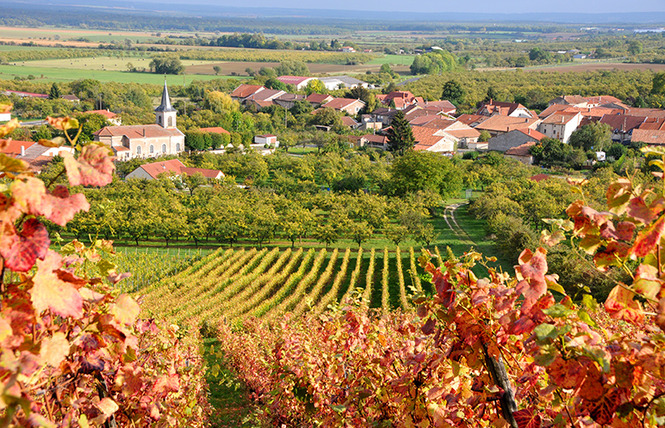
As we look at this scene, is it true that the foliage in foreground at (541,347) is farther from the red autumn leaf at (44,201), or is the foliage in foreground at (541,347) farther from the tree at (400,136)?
the tree at (400,136)

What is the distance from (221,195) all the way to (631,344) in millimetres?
29905

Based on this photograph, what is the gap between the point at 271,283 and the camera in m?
19.8

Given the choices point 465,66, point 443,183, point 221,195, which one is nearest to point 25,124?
point 221,195

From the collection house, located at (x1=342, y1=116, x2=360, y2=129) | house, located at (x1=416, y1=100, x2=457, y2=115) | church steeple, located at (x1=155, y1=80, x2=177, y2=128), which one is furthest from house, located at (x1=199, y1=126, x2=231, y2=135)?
house, located at (x1=416, y1=100, x2=457, y2=115)

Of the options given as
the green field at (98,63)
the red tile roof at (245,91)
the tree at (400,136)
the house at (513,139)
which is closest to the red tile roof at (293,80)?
the red tile roof at (245,91)

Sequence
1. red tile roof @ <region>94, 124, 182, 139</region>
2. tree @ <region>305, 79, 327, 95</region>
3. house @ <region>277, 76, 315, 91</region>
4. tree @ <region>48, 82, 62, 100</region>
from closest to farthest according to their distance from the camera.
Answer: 1. red tile roof @ <region>94, 124, 182, 139</region>
2. tree @ <region>48, 82, 62, 100</region>
3. tree @ <region>305, 79, 327, 95</region>
4. house @ <region>277, 76, 315, 91</region>

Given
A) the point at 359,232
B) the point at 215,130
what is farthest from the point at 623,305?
the point at 215,130

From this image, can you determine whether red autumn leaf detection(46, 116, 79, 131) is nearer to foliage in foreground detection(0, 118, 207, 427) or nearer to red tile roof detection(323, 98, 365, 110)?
foliage in foreground detection(0, 118, 207, 427)

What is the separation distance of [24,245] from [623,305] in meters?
1.63

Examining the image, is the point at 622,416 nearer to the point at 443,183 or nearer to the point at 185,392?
the point at 185,392

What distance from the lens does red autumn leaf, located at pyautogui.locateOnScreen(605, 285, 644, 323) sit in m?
1.71

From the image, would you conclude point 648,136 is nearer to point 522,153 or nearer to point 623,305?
point 522,153

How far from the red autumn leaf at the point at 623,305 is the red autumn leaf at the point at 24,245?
1519mm

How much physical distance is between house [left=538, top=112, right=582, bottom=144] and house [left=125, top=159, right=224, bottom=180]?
96.1 feet
